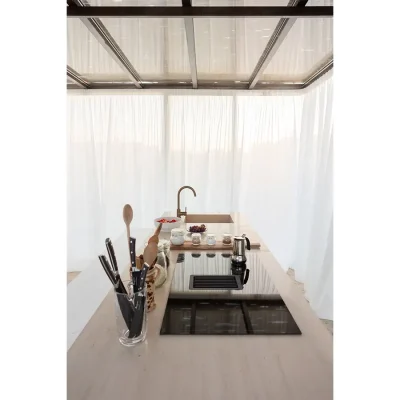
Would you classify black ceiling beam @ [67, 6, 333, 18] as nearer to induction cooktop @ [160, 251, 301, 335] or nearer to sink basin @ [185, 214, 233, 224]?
induction cooktop @ [160, 251, 301, 335]

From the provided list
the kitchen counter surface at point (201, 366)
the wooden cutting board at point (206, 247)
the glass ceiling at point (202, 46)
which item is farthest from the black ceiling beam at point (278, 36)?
the kitchen counter surface at point (201, 366)

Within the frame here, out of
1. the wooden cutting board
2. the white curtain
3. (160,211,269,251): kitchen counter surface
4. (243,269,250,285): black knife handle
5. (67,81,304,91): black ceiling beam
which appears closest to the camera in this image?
(243,269,250,285): black knife handle

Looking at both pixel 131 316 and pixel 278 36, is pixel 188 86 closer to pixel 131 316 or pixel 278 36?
pixel 278 36

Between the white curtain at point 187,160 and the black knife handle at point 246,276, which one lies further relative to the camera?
the white curtain at point 187,160

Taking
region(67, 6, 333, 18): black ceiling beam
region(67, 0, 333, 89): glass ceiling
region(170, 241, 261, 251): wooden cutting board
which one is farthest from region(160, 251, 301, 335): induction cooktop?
region(67, 0, 333, 89): glass ceiling

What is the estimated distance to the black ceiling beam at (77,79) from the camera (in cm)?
351

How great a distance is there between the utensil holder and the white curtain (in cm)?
362

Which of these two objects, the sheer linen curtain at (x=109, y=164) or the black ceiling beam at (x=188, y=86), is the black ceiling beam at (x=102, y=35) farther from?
the sheer linen curtain at (x=109, y=164)

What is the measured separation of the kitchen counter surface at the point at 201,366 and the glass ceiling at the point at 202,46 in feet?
5.62

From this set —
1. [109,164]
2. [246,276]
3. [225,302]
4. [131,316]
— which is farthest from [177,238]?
[109,164]

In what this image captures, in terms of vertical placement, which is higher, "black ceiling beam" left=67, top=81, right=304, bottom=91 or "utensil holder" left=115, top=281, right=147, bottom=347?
"black ceiling beam" left=67, top=81, right=304, bottom=91

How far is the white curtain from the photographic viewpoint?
14.7 feet

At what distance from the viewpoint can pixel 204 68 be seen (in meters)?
3.42

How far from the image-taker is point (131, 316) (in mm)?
965
